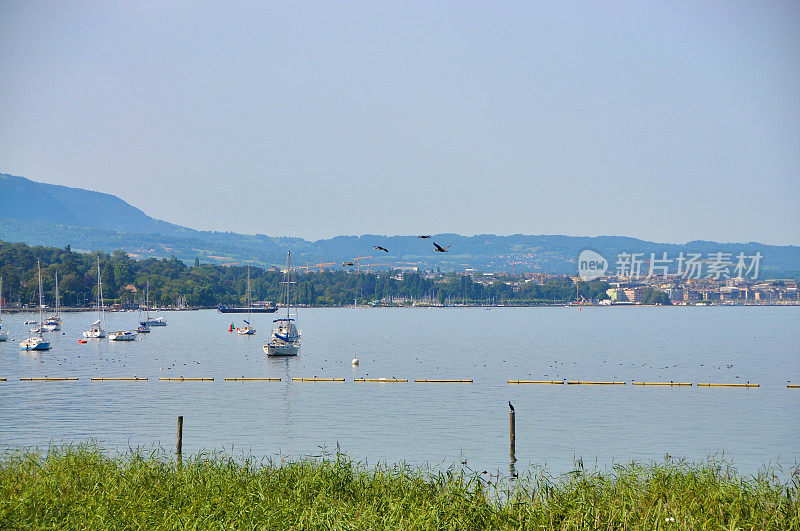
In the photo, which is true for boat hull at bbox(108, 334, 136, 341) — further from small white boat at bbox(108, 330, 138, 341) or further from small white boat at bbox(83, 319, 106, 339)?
small white boat at bbox(83, 319, 106, 339)

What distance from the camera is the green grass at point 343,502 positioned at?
2011 centimetres

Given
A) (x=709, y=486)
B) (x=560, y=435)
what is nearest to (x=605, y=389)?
(x=560, y=435)

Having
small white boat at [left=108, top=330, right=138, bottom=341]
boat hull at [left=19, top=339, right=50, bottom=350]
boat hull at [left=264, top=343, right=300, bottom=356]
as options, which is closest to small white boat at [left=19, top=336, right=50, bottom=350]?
boat hull at [left=19, top=339, right=50, bottom=350]

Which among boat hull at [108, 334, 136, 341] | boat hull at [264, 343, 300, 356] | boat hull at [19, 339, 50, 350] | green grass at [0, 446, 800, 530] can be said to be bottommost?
boat hull at [108, 334, 136, 341]

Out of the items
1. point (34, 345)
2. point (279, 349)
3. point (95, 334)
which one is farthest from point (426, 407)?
point (95, 334)

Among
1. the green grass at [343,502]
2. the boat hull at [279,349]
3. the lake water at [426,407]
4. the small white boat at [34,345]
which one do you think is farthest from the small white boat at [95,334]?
the green grass at [343,502]

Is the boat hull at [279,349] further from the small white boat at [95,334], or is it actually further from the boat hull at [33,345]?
the small white boat at [95,334]

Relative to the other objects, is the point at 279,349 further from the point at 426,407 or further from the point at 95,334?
the point at 95,334

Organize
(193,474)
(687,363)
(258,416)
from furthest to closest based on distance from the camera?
(687,363) < (258,416) < (193,474)

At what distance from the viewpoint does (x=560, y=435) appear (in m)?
44.3

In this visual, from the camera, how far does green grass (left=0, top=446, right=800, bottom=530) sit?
20.1m

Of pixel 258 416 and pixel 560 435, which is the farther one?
pixel 258 416

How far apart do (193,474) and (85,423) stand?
2612 cm

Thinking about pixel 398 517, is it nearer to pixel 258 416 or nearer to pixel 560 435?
pixel 560 435
